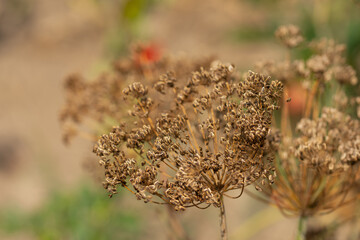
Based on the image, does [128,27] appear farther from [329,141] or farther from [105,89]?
[329,141]

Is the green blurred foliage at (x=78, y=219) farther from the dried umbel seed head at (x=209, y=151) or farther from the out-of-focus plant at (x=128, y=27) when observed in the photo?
the dried umbel seed head at (x=209, y=151)

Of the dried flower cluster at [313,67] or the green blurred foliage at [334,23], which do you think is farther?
the green blurred foliage at [334,23]

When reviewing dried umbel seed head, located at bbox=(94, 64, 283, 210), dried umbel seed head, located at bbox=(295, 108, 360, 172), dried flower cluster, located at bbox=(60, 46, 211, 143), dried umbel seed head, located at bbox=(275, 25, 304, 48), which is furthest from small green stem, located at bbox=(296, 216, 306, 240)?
dried flower cluster, located at bbox=(60, 46, 211, 143)

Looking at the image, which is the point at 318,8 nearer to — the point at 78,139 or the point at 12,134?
the point at 78,139

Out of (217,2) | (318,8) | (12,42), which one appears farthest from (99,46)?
(318,8)

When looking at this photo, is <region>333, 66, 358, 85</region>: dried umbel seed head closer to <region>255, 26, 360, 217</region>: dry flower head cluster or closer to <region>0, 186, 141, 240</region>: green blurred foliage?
<region>255, 26, 360, 217</region>: dry flower head cluster

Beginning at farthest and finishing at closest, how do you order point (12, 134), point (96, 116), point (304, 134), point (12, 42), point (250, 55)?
point (12, 42) < point (250, 55) < point (12, 134) < point (96, 116) < point (304, 134)

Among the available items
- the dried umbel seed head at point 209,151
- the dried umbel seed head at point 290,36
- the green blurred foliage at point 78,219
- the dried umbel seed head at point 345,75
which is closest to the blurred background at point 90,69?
the green blurred foliage at point 78,219
